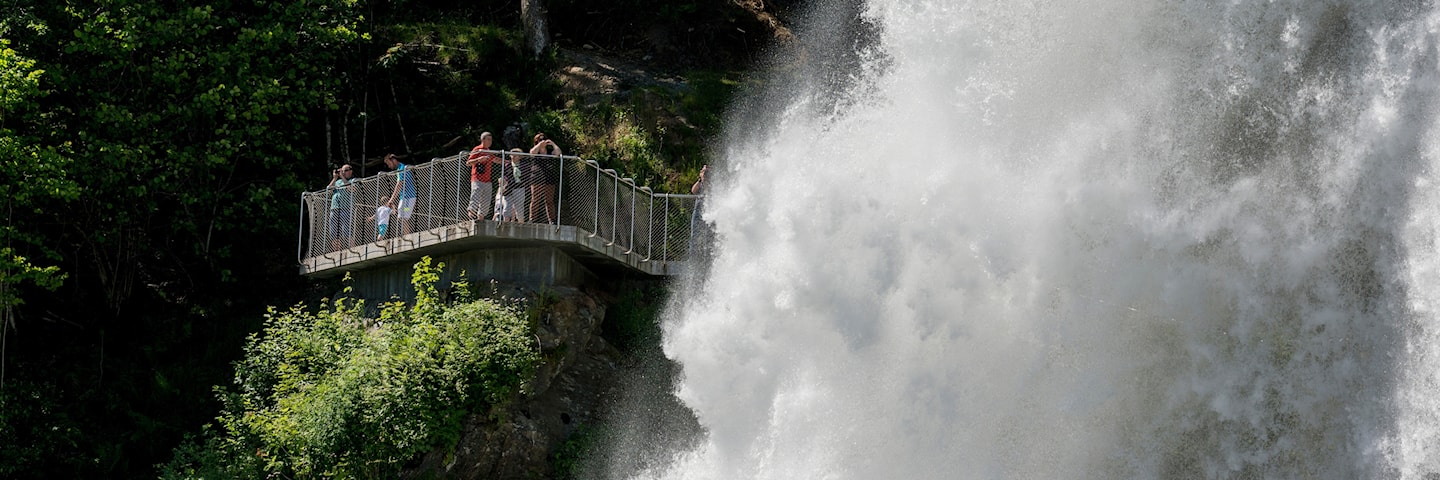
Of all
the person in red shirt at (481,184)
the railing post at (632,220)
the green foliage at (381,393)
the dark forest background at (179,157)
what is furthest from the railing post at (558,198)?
the dark forest background at (179,157)

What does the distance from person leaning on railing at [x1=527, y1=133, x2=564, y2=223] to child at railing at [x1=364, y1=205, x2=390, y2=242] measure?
7.71 ft

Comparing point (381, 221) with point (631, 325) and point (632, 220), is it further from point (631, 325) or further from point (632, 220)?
point (631, 325)

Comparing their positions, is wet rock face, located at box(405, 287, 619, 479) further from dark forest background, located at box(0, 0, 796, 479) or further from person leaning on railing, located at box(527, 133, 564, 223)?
dark forest background, located at box(0, 0, 796, 479)

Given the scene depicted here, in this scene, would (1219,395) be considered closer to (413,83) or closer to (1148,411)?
(1148,411)

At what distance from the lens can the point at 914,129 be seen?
24.4 m

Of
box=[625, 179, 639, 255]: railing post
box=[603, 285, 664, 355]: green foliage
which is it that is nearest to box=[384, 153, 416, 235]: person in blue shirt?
box=[625, 179, 639, 255]: railing post

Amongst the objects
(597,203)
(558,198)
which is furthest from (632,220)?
(558,198)

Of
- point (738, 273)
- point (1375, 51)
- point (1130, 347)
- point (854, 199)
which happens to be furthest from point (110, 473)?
point (1375, 51)

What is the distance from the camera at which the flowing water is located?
75.3 feet

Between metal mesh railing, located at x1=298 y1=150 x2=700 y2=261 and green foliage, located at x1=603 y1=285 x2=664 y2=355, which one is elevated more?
metal mesh railing, located at x1=298 y1=150 x2=700 y2=261

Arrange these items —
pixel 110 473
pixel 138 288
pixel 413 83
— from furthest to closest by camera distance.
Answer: pixel 413 83, pixel 138 288, pixel 110 473

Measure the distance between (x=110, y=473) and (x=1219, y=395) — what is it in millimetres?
16244

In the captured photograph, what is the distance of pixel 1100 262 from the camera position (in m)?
23.4

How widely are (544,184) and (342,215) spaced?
148 inches
